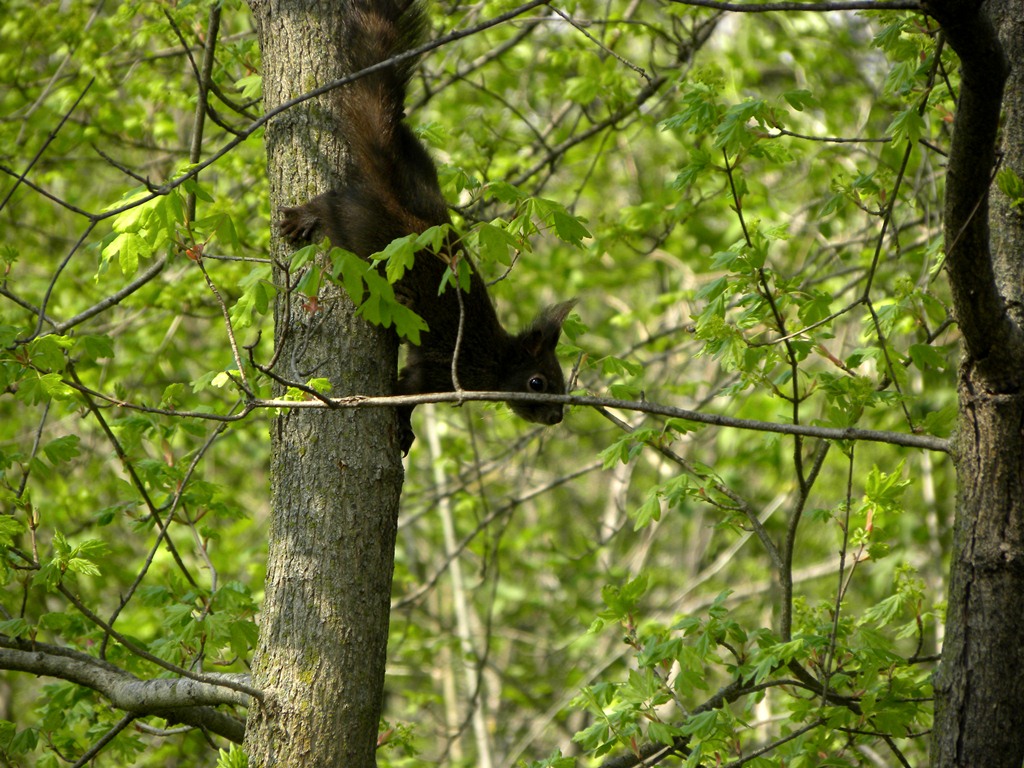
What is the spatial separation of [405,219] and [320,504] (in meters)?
1.42

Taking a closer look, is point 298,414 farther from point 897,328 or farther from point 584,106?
point 584,106

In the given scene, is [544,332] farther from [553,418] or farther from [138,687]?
[138,687]

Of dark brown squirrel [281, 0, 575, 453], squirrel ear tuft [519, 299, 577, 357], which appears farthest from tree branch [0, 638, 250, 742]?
squirrel ear tuft [519, 299, 577, 357]

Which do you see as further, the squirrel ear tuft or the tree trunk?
the squirrel ear tuft

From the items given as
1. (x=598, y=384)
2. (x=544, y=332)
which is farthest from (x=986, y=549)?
(x=598, y=384)

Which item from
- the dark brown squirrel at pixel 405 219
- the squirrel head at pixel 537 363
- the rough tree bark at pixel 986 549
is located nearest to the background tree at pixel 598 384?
the rough tree bark at pixel 986 549

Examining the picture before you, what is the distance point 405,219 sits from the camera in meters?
3.85

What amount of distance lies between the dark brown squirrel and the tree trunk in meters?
0.14

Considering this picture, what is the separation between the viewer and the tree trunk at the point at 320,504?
2684 mm

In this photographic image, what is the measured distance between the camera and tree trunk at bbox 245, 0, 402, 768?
268 centimetres

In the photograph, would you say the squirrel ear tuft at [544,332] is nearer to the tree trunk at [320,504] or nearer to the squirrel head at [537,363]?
the squirrel head at [537,363]

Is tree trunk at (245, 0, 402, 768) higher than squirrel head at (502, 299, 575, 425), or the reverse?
squirrel head at (502, 299, 575, 425)

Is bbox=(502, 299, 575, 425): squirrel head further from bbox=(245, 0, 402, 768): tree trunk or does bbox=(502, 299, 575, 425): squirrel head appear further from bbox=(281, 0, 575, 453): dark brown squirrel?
bbox=(245, 0, 402, 768): tree trunk

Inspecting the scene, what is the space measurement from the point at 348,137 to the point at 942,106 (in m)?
2.05
